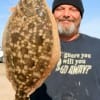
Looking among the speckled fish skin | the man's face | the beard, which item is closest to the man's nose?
the man's face

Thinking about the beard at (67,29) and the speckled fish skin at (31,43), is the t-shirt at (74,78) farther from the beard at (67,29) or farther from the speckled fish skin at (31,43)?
the speckled fish skin at (31,43)

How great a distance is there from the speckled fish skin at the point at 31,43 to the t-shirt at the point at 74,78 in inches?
67.0

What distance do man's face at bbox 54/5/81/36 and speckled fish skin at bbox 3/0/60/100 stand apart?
1.50m

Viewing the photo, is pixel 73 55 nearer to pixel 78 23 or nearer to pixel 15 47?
pixel 78 23

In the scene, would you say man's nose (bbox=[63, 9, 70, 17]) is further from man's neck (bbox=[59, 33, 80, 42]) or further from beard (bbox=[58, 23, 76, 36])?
man's neck (bbox=[59, 33, 80, 42])

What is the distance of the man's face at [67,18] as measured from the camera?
209 inches

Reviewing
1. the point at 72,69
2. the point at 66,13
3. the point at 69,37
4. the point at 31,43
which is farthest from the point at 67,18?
the point at 31,43

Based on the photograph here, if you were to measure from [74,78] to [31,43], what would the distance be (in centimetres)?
189

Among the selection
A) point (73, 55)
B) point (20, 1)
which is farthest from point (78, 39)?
point (20, 1)

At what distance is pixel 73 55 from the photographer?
560cm

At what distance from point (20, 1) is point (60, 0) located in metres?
1.67

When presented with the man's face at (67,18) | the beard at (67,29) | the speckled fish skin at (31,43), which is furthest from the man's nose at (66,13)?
the speckled fish skin at (31,43)

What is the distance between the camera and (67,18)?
5.28 m

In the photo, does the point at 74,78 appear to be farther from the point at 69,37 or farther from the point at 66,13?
the point at 66,13
